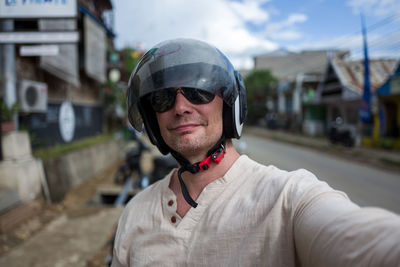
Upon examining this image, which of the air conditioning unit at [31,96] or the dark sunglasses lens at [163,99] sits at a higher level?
the air conditioning unit at [31,96]

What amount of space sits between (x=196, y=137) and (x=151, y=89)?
29 cm

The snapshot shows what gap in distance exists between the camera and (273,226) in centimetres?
88

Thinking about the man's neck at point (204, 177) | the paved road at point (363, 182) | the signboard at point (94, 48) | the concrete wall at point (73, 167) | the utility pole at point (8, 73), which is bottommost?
the paved road at point (363, 182)

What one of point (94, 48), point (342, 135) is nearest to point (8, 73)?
point (94, 48)

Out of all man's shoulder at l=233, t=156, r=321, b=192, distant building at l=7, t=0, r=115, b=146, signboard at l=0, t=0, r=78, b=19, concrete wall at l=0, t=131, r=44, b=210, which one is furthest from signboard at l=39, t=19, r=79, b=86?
man's shoulder at l=233, t=156, r=321, b=192

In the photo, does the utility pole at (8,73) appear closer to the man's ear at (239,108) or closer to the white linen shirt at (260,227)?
the white linen shirt at (260,227)

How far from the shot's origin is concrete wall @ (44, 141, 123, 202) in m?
5.43

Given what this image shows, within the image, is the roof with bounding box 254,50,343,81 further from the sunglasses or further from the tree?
the sunglasses

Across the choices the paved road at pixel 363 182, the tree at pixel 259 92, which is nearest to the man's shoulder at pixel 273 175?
the paved road at pixel 363 182

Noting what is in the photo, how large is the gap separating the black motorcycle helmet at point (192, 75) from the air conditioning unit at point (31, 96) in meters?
4.57

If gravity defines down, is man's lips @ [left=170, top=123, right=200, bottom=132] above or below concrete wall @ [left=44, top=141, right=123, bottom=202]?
above

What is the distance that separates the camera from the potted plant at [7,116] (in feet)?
14.4

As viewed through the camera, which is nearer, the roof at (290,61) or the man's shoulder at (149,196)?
the man's shoulder at (149,196)

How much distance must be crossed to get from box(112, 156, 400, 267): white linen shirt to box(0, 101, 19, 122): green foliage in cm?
426
